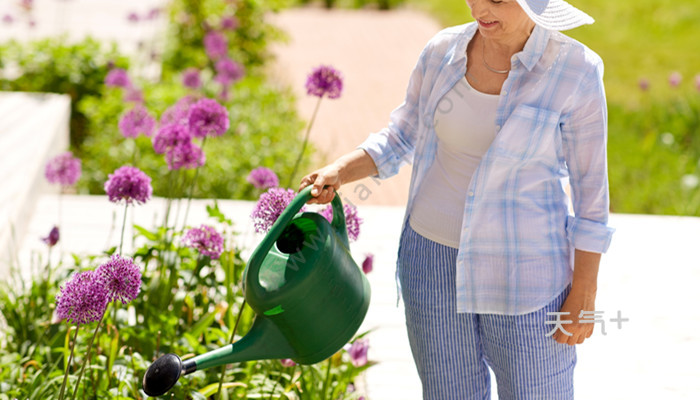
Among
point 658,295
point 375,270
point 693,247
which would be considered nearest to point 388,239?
point 375,270

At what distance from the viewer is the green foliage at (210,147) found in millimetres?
4375

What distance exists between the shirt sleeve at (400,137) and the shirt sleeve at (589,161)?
0.37 meters

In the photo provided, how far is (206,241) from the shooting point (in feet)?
7.05

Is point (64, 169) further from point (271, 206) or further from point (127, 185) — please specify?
point (271, 206)

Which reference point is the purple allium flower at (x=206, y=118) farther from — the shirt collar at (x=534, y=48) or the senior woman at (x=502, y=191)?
the shirt collar at (x=534, y=48)

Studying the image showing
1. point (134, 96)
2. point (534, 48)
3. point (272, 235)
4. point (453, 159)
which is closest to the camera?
point (272, 235)

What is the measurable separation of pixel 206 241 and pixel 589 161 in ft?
3.50

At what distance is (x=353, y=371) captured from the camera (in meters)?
2.39

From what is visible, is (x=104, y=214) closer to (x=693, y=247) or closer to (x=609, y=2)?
(x=693, y=247)

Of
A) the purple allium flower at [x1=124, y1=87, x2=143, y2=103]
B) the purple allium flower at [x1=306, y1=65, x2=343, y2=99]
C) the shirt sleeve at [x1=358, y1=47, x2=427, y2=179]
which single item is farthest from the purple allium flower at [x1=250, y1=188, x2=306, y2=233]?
the purple allium flower at [x1=124, y1=87, x2=143, y2=103]

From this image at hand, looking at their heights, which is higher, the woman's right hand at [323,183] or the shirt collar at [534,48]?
the shirt collar at [534,48]

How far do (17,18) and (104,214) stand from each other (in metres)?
4.27

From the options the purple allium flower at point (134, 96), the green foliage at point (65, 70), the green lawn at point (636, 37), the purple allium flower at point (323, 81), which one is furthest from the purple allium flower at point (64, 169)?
the green lawn at point (636, 37)

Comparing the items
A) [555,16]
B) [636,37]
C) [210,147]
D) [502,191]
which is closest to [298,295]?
[502,191]
